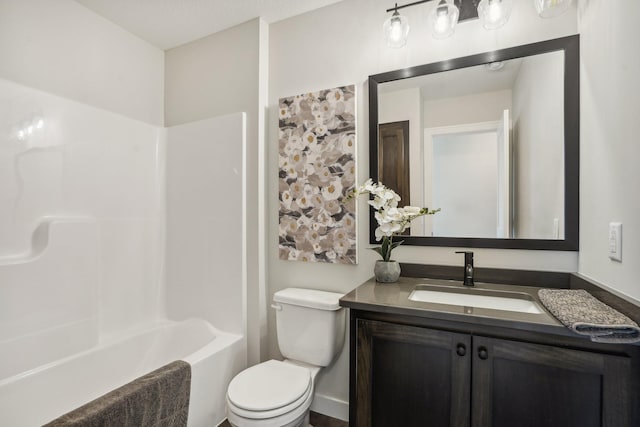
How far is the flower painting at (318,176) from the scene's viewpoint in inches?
74.0

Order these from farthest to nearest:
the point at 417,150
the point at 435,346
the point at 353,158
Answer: the point at 353,158 < the point at 417,150 < the point at 435,346

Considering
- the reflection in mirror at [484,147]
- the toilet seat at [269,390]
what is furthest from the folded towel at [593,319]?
the toilet seat at [269,390]

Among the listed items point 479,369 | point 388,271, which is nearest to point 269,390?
point 388,271

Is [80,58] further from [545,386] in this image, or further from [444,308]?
[545,386]

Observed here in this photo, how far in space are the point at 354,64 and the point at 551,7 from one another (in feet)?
3.17

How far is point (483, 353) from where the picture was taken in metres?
1.13

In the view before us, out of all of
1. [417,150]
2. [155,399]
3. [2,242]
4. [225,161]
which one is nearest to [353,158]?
[417,150]

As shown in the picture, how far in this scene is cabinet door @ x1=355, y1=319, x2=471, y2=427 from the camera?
117 centimetres

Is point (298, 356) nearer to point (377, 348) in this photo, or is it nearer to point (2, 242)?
point (377, 348)

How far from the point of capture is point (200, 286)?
2.23m

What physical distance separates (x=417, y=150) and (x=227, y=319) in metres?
1.62

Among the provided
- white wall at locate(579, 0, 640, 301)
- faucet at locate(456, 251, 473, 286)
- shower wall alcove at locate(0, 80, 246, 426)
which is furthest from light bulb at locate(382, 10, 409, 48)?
faucet at locate(456, 251, 473, 286)

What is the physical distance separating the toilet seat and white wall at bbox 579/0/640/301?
1319mm

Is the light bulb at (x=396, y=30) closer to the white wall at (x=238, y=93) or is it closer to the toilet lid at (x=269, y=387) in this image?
the white wall at (x=238, y=93)
